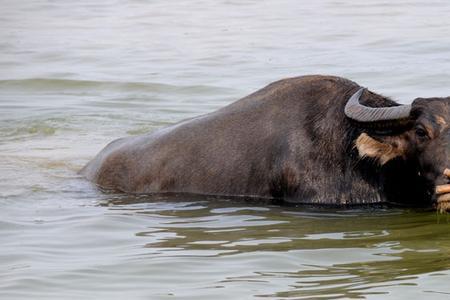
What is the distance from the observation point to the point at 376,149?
9812 millimetres

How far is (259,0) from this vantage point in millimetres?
26641

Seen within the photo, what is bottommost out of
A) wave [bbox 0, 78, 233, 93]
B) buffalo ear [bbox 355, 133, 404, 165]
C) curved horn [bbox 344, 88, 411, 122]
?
buffalo ear [bbox 355, 133, 404, 165]

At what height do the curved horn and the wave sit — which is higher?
the wave

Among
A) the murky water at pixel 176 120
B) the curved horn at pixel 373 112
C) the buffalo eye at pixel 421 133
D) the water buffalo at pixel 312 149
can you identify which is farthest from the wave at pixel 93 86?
the buffalo eye at pixel 421 133

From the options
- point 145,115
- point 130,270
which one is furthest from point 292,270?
point 145,115

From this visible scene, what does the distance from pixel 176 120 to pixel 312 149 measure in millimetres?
5209

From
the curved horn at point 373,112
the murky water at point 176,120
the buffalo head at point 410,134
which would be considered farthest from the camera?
the curved horn at point 373,112

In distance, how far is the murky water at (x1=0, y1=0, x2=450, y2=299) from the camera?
796 cm

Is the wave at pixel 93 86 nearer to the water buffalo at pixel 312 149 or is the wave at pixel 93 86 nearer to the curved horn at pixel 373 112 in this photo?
the water buffalo at pixel 312 149

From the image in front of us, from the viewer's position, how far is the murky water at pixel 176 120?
796 cm

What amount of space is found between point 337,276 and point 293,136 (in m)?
2.42

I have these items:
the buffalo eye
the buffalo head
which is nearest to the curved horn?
the buffalo head

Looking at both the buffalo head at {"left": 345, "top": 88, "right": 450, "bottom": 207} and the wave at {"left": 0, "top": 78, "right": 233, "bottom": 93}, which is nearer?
the buffalo head at {"left": 345, "top": 88, "right": 450, "bottom": 207}

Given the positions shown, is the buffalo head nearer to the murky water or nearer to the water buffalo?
the water buffalo
